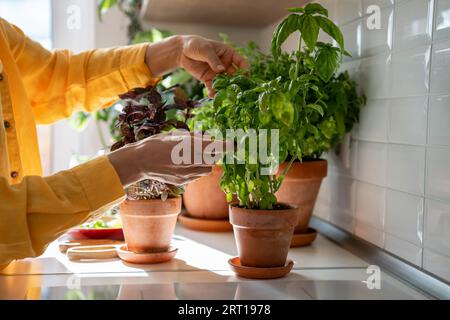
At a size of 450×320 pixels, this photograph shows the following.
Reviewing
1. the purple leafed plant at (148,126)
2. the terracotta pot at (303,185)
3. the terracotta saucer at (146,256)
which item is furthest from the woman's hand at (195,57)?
the terracotta saucer at (146,256)

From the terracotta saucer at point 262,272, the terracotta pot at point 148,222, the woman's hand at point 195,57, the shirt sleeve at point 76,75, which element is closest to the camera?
the terracotta saucer at point 262,272

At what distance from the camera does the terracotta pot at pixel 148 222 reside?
1.14 meters

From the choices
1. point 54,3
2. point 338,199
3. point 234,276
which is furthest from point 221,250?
point 54,3

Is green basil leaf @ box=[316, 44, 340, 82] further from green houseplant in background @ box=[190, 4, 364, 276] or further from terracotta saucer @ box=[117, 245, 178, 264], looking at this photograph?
terracotta saucer @ box=[117, 245, 178, 264]

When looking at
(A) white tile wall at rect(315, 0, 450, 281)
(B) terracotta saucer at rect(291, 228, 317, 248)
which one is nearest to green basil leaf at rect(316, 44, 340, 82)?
(A) white tile wall at rect(315, 0, 450, 281)

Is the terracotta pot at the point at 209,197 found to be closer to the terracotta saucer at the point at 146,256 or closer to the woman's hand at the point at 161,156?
Result: the terracotta saucer at the point at 146,256

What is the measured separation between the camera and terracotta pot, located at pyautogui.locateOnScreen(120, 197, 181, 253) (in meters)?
1.14

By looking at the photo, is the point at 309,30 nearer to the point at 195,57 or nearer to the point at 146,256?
the point at 195,57

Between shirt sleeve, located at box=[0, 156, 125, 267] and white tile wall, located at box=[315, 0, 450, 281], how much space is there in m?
0.54

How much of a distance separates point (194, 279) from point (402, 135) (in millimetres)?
485

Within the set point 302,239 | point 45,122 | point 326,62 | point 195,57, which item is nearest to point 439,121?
point 326,62

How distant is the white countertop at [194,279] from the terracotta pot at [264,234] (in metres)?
0.04

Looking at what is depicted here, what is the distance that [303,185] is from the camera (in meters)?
1.31

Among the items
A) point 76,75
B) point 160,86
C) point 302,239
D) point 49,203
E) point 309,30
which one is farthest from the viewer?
point 160,86
